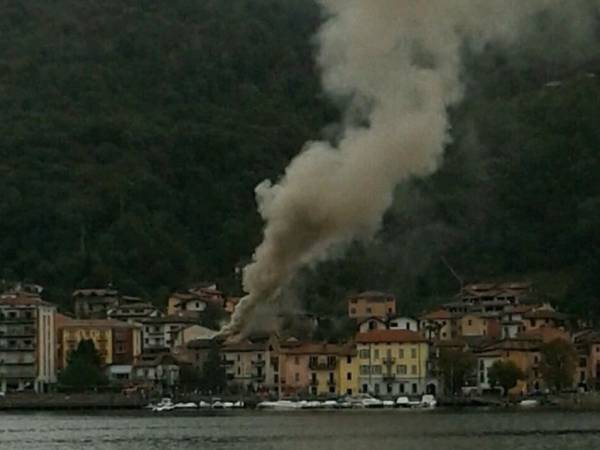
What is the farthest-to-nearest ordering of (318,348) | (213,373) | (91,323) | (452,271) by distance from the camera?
(452,271) < (91,323) < (318,348) < (213,373)

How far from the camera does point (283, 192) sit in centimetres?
9744

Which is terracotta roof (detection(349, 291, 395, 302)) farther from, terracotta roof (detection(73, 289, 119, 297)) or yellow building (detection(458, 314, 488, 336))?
terracotta roof (detection(73, 289, 119, 297))

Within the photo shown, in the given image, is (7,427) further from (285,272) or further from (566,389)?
(566,389)

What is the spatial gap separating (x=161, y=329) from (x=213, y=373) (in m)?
17.7

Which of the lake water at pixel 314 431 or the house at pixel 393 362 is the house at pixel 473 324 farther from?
the lake water at pixel 314 431

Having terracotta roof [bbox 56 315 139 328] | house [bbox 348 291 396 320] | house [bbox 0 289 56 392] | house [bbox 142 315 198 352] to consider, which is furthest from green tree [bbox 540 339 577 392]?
house [bbox 0 289 56 392]

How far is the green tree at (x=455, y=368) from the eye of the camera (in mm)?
144750

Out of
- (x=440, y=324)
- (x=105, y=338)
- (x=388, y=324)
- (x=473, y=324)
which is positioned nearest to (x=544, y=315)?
(x=473, y=324)

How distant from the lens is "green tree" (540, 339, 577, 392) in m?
143

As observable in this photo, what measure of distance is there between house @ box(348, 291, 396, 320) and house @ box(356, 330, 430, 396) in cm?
1515

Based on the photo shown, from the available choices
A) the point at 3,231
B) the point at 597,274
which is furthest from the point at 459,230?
the point at 3,231

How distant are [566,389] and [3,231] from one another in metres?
65.0

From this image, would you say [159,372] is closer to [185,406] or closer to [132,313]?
[185,406]

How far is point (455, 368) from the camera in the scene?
14450 cm
